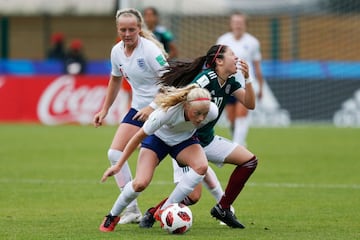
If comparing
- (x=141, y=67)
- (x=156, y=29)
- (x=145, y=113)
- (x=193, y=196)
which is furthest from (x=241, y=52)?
(x=145, y=113)

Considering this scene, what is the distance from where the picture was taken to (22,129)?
75.2ft

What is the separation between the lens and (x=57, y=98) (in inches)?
949

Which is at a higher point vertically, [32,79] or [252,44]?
[252,44]

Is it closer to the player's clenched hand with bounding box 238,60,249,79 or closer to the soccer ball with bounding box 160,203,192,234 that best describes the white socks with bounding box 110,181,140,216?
the soccer ball with bounding box 160,203,192,234

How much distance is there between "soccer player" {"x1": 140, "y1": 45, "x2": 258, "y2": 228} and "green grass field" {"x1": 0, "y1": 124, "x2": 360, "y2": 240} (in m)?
0.20

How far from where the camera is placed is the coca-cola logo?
24.1 m

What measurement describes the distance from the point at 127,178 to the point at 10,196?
7.36 feet

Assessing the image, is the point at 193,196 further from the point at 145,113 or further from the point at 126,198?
the point at 145,113

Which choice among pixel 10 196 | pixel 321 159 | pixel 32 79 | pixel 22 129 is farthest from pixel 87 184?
pixel 32 79

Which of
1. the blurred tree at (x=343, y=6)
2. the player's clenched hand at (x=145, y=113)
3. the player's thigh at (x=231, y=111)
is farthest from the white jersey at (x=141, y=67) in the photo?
the blurred tree at (x=343, y=6)

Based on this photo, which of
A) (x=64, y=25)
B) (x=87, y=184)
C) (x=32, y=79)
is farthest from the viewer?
(x=64, y=25)

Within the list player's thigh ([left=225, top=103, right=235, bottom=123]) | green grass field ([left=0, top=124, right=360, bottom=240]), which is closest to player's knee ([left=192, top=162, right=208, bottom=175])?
green grass field ([left=0, top=124, right=360, bottom=240])

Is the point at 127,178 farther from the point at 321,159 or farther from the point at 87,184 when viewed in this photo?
the point at 321,159

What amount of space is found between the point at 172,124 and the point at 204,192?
366cm
